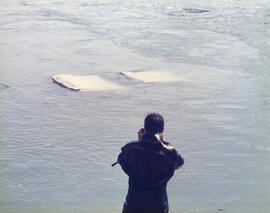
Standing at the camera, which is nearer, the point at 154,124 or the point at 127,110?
the point at 154,124

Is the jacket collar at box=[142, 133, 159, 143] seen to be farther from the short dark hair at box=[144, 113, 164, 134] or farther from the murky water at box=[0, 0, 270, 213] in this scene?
the murky water at box=[0, 0, 270, 213]

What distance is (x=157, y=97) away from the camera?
37.9 ft

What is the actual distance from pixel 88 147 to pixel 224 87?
4.46 metres

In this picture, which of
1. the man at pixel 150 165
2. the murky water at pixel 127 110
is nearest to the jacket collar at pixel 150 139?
the man at pixel 150 165

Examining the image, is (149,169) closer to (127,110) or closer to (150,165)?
(150,165)

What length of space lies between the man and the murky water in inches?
76.1

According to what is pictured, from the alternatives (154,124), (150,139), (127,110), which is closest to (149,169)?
(150,139)

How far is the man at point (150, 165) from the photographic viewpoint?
4750mm

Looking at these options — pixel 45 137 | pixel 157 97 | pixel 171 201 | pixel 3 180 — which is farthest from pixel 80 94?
pixel 171 201

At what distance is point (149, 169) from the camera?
188 inches

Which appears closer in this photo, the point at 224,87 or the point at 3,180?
the point at 3,180

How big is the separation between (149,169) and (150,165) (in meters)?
0.04

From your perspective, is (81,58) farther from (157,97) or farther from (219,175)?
(219,175)

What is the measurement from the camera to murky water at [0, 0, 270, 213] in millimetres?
7234
